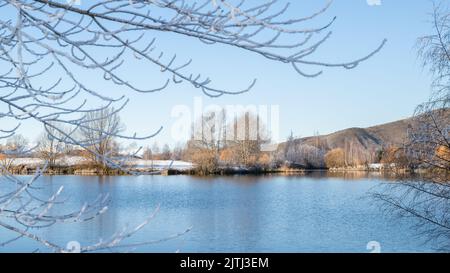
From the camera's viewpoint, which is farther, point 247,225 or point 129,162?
point 247,225

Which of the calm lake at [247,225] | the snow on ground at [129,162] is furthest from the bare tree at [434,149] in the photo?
the snow on ground at [129,162]

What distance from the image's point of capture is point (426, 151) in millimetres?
6453

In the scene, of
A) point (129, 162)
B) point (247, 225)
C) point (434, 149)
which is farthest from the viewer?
point (247, 225)

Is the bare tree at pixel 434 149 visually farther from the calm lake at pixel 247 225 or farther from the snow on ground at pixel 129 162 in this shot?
the snow on ground at pixel 129 162

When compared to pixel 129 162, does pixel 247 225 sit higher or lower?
lower

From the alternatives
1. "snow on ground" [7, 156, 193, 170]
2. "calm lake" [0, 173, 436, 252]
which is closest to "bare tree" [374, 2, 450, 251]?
"calm lake" [0, 173, 436, 252]

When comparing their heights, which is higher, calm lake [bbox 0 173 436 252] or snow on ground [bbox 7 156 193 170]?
snow on ground [bbox 7 156 193 170]

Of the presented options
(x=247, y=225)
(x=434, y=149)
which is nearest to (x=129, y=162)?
(x=434, y=149)

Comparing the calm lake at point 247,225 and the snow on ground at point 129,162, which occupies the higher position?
the snow on ground at point 129,162

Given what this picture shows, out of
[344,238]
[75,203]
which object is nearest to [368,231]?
[344,238]

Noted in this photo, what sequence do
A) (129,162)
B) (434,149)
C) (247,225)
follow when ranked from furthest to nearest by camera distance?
(247,225), (434,149), (129,162)

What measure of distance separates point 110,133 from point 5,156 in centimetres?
59

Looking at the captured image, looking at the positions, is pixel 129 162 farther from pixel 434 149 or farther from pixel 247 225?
pixel 247 225

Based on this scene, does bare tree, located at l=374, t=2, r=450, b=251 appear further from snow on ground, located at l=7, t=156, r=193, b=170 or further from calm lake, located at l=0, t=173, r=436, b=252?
snow on ground, located at l=7, t=156, r=193, b=170
